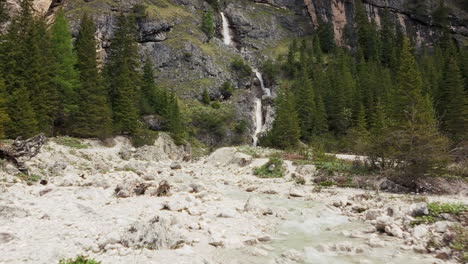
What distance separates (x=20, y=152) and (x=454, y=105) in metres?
51.0

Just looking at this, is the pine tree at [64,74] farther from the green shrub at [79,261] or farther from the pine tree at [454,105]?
the pine tree at [454,105]

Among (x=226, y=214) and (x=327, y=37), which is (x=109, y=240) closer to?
(x=226, y=214)

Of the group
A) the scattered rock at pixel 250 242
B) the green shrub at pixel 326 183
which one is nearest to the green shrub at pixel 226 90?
the green shrub at pixel 326 183

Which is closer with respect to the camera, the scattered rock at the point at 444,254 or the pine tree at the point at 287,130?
the scattered rock at the point at 444,254

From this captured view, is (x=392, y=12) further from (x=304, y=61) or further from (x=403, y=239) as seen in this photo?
(x=403, y=239)

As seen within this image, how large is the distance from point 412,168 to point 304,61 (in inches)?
2765

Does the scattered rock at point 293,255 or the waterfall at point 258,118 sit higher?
the waterfall at point 258,118

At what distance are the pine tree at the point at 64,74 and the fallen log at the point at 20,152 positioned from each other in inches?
601

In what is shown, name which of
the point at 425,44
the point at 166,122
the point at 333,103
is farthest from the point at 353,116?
the point at 425,44

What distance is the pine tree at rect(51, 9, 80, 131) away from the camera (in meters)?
30.7

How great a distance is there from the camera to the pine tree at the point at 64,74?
30.7 meters

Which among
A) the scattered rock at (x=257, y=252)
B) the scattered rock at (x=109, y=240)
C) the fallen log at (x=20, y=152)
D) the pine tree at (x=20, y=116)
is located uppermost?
the pine tree at (x=20, y=116)

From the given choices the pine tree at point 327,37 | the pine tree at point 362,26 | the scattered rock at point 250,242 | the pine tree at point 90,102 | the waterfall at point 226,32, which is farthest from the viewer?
the pine tree at point 327,37

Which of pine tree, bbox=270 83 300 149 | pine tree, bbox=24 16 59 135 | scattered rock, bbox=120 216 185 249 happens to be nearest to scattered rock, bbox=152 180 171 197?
scattered rock, bbox=120 216 185 249
